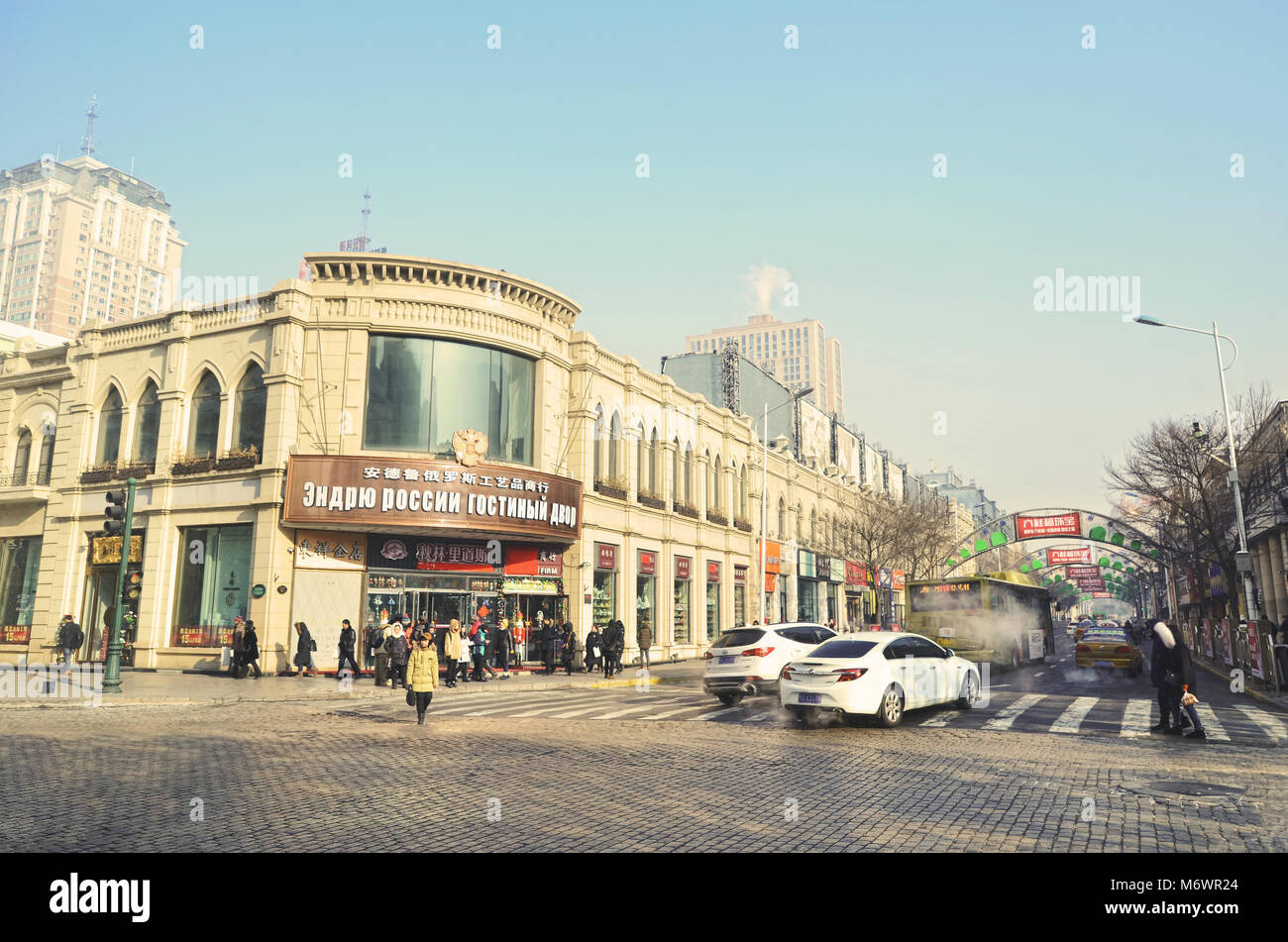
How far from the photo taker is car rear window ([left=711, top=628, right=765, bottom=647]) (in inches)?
→ 757

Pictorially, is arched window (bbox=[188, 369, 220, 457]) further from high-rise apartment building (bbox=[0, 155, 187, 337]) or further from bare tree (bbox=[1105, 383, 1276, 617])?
high-rise apartment building (bbox=[0, 155, 187, 337])

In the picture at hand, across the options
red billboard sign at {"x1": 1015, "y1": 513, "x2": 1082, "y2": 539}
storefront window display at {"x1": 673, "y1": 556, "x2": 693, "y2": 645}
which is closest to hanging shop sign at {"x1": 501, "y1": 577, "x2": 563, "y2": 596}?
storefront window display at {"x1": 673, "y1": 556, "x2": 693, "y2": 645}

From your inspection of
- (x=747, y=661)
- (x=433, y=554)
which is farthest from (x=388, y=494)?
(x=747, y=661)

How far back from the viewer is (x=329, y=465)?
2666 cm

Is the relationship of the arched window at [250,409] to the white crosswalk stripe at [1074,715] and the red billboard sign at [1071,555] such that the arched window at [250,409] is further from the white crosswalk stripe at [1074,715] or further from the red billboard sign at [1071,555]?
the red billboard sign at [1071,555]

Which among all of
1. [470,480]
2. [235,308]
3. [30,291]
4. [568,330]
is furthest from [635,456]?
[30,291]

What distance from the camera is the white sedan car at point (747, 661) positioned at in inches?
738

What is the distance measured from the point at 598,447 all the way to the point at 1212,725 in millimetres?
23471

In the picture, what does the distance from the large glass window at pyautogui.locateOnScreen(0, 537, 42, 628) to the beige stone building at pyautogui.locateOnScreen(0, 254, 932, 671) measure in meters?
0.11

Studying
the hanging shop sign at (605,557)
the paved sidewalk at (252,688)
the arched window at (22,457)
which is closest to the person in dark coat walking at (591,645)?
the paved sidewalk at (252,688)

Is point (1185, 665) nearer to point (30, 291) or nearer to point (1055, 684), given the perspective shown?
point (1055, 684)

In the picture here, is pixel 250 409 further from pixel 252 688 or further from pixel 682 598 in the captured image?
pixel 682 598

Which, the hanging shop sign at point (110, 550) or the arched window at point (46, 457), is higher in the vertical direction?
the arched window at point (46, 457)

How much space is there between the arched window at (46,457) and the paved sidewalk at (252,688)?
39.8 ft
